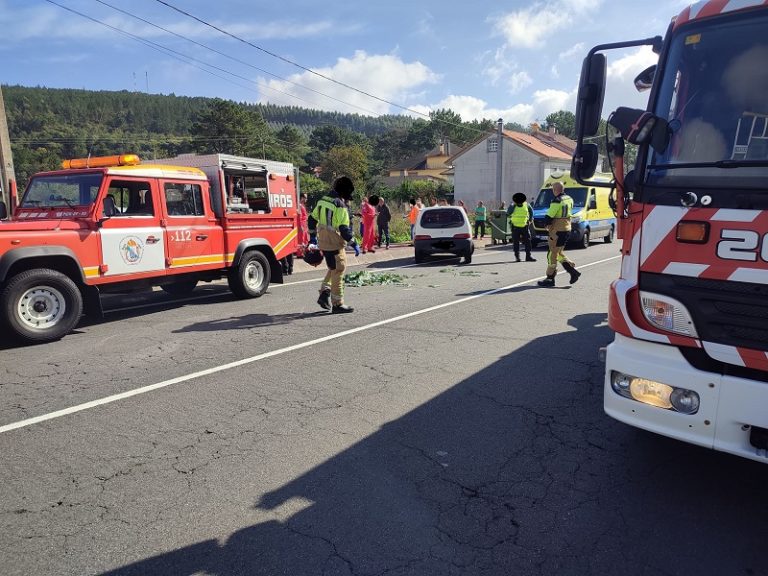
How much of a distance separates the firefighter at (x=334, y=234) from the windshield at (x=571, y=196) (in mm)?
13974

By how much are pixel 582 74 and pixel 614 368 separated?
1929 mm

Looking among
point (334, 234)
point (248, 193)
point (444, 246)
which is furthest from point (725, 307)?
point (444, 246)

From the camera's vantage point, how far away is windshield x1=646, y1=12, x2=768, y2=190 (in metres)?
2.93

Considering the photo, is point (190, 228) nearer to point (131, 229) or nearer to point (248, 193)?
point (131, 229)

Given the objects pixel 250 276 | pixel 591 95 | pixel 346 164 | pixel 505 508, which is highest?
pixel 346 164

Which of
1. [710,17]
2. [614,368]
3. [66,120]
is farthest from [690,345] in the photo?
[66,120]

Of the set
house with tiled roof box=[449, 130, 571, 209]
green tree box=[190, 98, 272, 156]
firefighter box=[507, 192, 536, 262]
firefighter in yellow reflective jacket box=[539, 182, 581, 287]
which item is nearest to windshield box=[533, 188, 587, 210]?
firefighter box=[507, 192, 536, 262]

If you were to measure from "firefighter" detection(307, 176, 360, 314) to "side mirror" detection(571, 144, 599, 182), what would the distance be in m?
4.45

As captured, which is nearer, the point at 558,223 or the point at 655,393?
the point at 655,393

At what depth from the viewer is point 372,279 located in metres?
11.9

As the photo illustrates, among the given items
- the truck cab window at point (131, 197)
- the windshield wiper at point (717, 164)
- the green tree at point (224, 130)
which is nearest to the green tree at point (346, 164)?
the green tree at point (224, 130)

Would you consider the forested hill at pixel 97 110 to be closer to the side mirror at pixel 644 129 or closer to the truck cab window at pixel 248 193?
the truck cab window at pixel 248 193

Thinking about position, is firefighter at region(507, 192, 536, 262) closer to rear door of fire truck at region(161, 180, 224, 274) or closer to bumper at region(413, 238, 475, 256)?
bumper at region(413, 238, 475, 256)

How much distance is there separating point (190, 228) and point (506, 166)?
4535 centimetres
